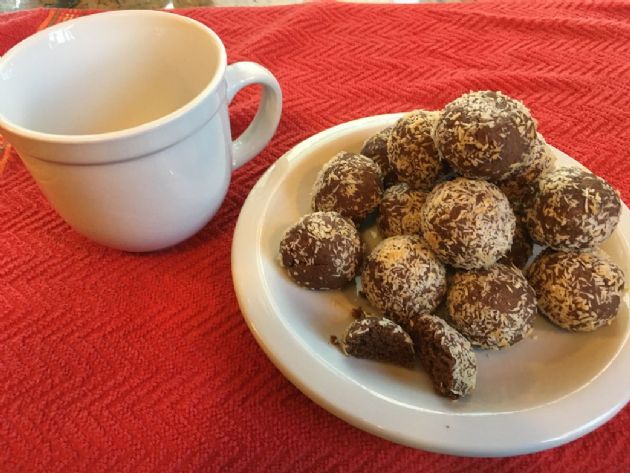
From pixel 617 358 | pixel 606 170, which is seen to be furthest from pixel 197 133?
pixel 606 170

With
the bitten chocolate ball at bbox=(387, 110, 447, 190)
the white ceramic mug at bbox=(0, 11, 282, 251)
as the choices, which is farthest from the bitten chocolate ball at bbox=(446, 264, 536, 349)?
the white ceramic mug at bbox=(0, 11, 282, 251)

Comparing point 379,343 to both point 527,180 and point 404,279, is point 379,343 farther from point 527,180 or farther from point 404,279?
point 527,180

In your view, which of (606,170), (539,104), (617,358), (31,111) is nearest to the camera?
(617,358)

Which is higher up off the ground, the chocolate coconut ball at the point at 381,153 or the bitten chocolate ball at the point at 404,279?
the chocolate coconut ball at the point at 381,153

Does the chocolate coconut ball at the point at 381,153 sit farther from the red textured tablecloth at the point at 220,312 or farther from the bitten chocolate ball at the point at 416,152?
the red textured tablecloth at the point at 220,312

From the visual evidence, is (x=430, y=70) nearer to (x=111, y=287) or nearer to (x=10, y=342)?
(x=111, y=287)

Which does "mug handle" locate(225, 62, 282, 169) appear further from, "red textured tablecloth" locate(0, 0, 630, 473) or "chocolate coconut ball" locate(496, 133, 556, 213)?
"chocolate coconut ball" locate(496, 133, 556, 213)

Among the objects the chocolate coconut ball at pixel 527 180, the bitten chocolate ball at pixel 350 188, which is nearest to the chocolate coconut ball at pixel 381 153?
the bitten chocolate ball at pixel 350 188
